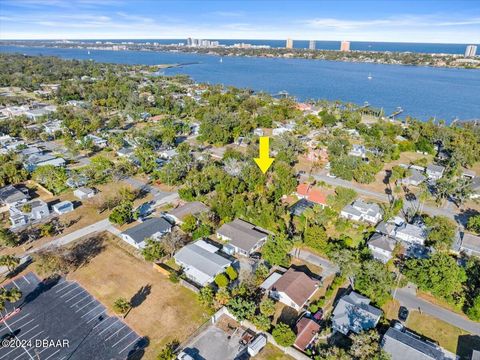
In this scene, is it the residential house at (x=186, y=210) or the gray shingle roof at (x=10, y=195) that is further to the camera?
the gray shingle roof at (x=10, y=195)

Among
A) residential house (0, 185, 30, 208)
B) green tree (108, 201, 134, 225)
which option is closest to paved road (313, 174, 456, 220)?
green tree (108, 201, 134, 225)

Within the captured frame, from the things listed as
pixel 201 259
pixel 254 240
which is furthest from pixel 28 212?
pixel 254 240

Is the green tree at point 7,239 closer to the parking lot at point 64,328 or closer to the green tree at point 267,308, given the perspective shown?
the parking lot at point 64,328

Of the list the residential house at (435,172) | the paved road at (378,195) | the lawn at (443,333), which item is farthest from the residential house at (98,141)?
the residential house at (435,172)

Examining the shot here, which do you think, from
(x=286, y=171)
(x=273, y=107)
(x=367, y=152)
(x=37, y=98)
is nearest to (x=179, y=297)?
(x=286, y=171)

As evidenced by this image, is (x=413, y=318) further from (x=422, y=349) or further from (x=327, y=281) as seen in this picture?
(x=327, y=281)

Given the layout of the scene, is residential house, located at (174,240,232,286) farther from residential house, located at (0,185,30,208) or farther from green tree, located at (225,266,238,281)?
Result: residential house, located at (0,185,30,208)

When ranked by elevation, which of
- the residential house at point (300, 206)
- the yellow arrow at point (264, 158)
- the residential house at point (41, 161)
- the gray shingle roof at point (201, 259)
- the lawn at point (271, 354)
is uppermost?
the yellow arrow at point (264, 158)
